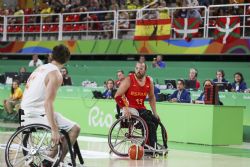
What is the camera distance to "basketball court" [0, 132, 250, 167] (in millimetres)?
12156

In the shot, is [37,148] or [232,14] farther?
[232,14]

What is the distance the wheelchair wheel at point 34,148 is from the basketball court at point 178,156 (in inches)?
56.8

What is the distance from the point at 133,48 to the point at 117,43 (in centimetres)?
75

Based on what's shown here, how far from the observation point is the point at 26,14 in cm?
3133

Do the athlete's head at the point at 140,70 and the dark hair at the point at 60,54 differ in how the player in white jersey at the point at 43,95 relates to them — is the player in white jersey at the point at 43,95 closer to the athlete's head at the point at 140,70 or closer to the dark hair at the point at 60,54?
the dark hair at the point at 60,54

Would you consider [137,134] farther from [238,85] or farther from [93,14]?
[93,14]

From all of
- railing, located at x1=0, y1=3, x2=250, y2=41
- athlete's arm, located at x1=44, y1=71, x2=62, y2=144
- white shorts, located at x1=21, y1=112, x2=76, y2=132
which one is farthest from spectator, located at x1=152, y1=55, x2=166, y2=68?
athlete's arm, located at x1=44, y1=71, x2=62, y2=144

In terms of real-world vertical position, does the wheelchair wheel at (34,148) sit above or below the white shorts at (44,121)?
below

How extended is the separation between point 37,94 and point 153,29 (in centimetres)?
1459

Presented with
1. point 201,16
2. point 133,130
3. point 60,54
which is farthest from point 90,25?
point 60,54

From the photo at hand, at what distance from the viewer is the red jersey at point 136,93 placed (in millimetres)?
13148

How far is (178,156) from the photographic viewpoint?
13.7m

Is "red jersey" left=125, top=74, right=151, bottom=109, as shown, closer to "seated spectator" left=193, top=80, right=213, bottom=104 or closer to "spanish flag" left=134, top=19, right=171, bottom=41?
"seated spectator" left=193, top=80, right=213, bottom=104

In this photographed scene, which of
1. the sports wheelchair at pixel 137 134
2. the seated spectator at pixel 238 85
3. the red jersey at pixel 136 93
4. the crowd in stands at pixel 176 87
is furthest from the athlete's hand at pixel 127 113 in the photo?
the seated spectator at pixel 238 85
